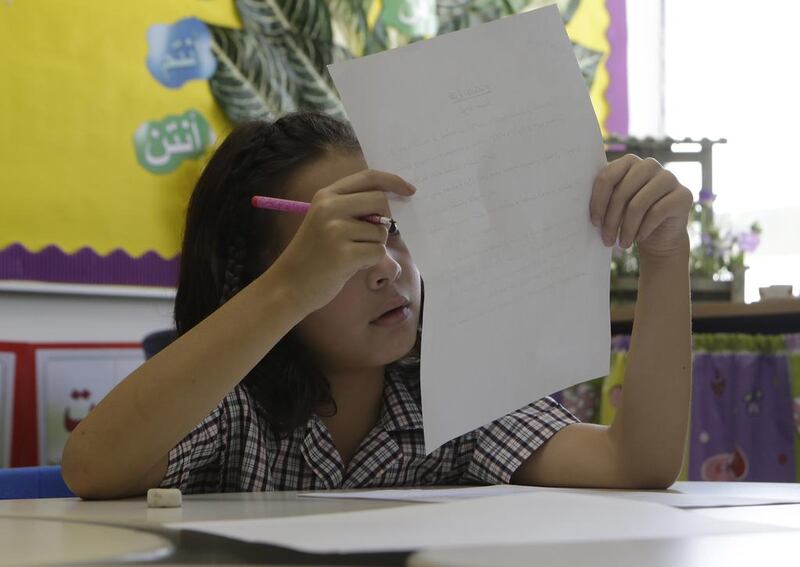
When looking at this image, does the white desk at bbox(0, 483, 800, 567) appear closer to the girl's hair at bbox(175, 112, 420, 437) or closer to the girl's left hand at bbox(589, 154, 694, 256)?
the girl's left hand at bbox(589, 154, 694, 256)

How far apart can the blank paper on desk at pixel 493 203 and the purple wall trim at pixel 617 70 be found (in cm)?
201

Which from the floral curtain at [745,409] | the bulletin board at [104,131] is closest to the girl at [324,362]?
the bulletin board at [104,131]

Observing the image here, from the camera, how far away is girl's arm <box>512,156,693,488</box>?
83 cm

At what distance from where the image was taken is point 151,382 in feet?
2.40

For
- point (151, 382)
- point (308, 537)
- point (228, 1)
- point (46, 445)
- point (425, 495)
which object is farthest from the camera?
point (228, 1)

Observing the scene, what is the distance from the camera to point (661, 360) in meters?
0.86

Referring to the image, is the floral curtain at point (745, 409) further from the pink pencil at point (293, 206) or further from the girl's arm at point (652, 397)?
the pink pencil at point (293, 206)

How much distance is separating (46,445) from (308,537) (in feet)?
4.84

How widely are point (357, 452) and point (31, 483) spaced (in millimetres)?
307

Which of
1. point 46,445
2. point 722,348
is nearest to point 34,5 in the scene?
point 46,445

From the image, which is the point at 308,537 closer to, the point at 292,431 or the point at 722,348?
the point at 292,431

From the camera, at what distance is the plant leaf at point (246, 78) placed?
6.42 ft

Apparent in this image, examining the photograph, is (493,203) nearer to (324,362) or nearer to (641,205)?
(641,205)

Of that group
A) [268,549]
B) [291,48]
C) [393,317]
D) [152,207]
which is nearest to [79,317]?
[152,207]
